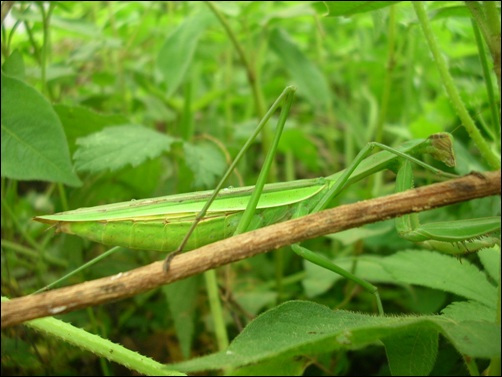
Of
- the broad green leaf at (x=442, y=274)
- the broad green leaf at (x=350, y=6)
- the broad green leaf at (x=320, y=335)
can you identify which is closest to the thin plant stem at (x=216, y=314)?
the broad green leaf at (x=442, y=274)

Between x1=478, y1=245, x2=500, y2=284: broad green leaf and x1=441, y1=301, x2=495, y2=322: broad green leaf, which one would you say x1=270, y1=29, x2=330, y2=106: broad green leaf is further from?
x1=441, y1=301, x2=495, y2=322: broad green leaf

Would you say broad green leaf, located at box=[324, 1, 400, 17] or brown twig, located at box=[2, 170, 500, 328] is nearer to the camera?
brown twig, located at box=[2, 170, 500, 328]

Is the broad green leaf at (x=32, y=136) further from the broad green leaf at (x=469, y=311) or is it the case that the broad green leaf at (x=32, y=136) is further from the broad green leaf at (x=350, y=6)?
the broad green leaf at (x=469, y=311)

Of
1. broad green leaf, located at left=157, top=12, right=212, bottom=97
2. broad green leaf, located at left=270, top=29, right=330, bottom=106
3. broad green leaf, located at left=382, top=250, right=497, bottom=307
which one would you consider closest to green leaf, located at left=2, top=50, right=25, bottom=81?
broad green leaf, located at left=157, top=12, right=212, bottom=97

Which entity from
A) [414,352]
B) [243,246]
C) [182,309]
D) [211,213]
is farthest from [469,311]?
[182,309]

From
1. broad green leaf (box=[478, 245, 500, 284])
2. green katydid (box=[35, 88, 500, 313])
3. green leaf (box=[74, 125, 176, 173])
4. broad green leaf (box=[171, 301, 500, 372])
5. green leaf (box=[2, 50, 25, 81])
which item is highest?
green leaf (box=[2, 50, 25, 81])

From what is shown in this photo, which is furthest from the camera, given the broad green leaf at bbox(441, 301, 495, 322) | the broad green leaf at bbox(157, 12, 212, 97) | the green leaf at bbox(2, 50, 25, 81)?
the broad green leaf at bbox(157, 12, 212, 97)
